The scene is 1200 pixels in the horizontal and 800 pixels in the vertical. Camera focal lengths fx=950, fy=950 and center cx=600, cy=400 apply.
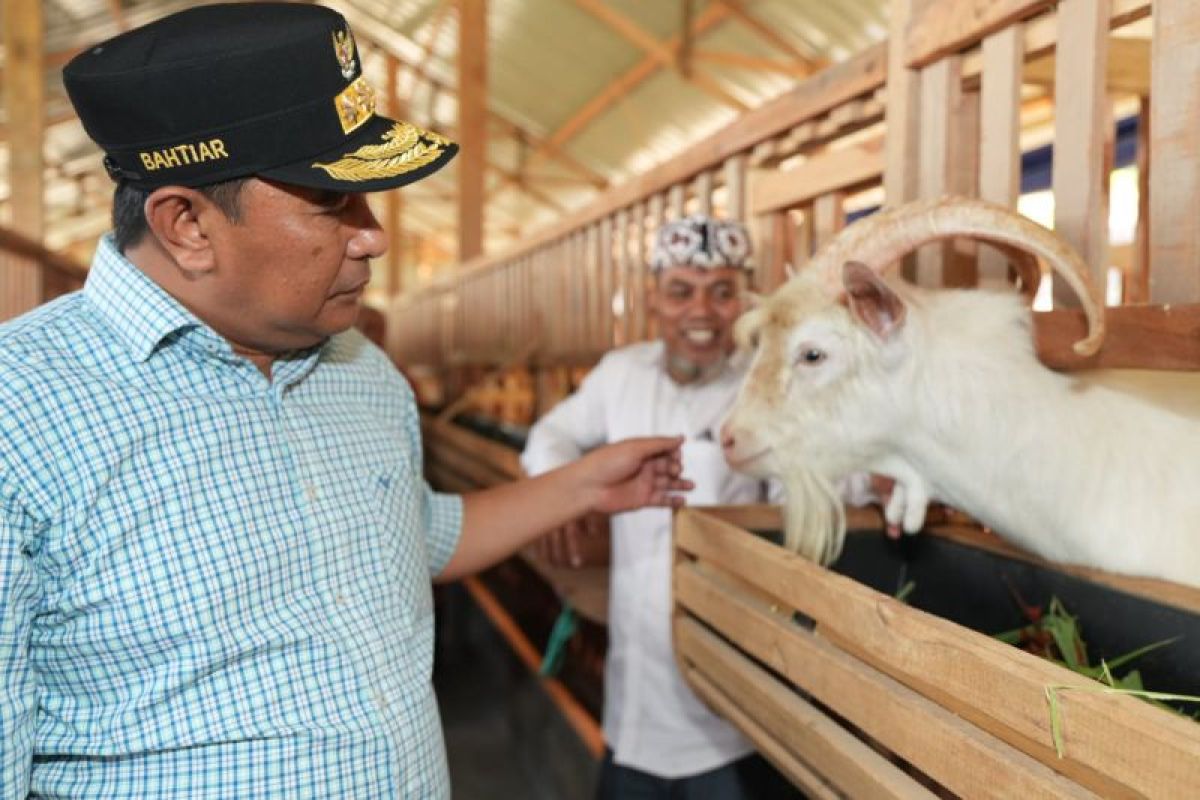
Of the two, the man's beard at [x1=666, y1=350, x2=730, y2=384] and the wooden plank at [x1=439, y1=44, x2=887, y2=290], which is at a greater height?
the wooden plank at [x1=439, y1=44, x2=887, y2=290]

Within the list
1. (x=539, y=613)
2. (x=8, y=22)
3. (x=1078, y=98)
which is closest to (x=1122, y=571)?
(x=1078, y=98)

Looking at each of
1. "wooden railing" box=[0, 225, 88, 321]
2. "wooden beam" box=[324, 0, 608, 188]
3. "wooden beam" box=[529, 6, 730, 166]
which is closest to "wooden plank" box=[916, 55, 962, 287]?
"wooden railing" box=[0, 225, 88, 321]

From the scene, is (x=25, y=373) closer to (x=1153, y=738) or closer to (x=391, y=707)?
(x=391, y=707)

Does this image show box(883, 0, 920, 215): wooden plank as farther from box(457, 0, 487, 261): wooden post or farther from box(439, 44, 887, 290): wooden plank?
box(457, 0, 487, 261): wooden post

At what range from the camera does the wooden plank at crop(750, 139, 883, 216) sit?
2239 mm

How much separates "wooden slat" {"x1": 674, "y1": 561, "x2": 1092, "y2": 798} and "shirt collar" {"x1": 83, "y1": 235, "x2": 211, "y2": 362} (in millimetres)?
857

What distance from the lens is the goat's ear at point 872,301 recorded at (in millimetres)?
1525

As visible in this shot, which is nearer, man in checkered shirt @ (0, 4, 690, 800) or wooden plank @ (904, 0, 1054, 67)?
man in checkered shirt @ (0, 4, 690, 800)

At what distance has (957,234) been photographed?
1511mm

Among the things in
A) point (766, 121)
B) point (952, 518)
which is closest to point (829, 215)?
point (766, 121)

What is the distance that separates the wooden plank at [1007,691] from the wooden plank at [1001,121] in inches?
37.2

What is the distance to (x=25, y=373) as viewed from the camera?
1.06 meters

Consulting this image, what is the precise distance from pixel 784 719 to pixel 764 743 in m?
0.11

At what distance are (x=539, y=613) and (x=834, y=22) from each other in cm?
702
